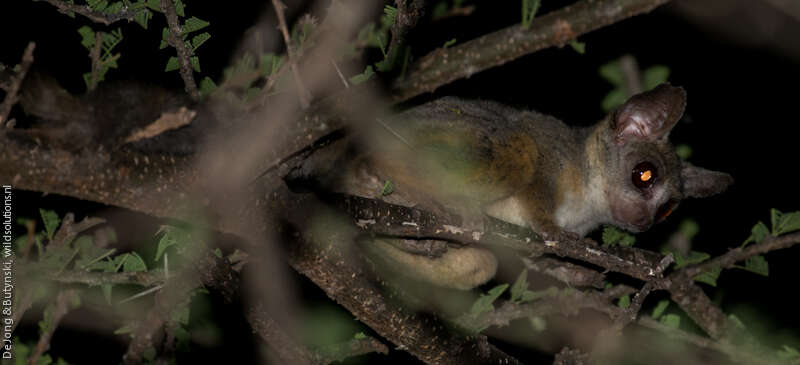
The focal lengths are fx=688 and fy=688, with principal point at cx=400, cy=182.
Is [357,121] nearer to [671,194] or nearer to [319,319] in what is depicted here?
[319,319]

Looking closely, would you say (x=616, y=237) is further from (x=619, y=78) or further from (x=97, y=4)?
(x=97, y=4)

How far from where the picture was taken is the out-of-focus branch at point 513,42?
192 centimetres

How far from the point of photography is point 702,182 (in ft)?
14.5

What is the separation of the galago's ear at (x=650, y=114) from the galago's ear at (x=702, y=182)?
16.7 inches

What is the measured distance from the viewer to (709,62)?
17.7 ft

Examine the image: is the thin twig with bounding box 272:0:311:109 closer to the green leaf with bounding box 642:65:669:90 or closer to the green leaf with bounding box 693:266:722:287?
the green leaf with bounding box 693:266:722:287

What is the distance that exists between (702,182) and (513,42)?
117 inches

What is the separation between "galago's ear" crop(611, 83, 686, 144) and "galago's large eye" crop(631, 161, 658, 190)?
17 cm

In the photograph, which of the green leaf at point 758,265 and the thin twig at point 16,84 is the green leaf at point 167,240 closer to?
the thin twig at point 16,84

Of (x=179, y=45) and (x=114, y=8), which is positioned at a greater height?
(x=114, y=8)

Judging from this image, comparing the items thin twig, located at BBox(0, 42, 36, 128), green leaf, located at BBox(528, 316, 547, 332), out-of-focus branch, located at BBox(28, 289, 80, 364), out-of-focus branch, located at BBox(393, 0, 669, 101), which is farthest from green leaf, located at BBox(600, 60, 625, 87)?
thin twig, located at BBox(0, 42, 36, 128)

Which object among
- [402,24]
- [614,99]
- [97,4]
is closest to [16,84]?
[97,4]

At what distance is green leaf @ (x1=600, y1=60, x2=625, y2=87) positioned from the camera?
4707 mm

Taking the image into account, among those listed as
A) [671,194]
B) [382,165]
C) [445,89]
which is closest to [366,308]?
[382,165]
